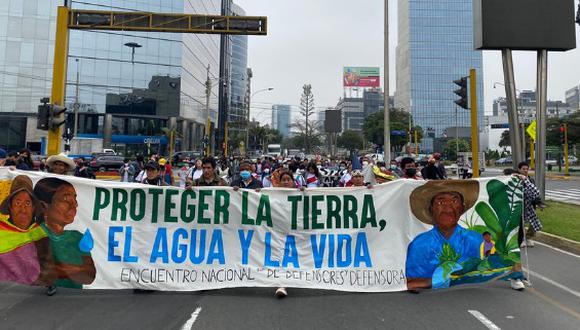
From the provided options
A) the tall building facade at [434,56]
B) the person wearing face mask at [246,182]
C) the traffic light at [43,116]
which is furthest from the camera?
the tall building facade at [434,56]

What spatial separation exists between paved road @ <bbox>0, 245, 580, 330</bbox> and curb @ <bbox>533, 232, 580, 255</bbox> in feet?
9.37

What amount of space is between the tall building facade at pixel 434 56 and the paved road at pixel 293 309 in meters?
116

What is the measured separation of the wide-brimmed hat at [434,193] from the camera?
5.48m

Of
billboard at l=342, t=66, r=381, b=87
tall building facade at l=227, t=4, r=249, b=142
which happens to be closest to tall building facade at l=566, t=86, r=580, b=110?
billboard at l=342, t=66, r=381, b=87

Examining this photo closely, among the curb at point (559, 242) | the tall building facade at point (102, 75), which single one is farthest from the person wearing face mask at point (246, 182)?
the tall building facade at point (102, 75)

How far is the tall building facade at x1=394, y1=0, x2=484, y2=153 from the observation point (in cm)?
11638

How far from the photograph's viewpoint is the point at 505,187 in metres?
5.67

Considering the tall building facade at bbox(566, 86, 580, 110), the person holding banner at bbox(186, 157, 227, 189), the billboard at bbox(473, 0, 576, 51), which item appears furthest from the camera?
the tall building facade at bbox(566, 86, 580, 110)

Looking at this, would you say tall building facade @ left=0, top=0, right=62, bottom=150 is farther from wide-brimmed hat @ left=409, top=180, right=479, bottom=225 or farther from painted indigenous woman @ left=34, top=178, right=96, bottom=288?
wide-brimmed hat @ left=409, top=180, right=479, bottom=225

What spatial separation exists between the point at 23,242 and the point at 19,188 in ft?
A: 2.44

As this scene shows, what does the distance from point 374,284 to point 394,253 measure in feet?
1.62

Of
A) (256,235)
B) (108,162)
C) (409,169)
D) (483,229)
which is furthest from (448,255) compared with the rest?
(108,162)

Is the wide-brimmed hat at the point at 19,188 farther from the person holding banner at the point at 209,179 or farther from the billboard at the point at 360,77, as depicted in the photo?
the billboard at the point at 360,77

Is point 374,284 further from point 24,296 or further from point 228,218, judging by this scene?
point 24,296
